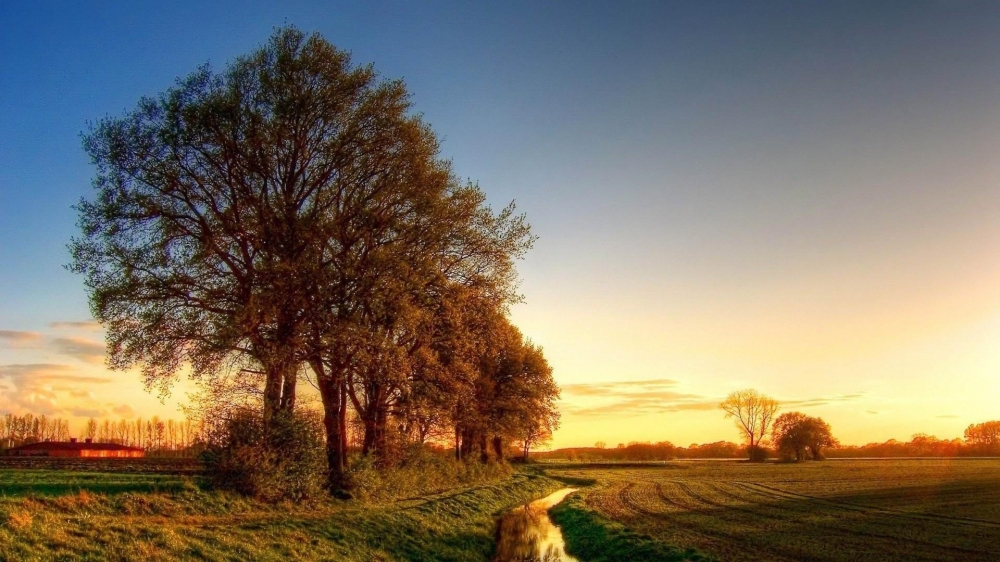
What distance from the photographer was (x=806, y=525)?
2814 cm

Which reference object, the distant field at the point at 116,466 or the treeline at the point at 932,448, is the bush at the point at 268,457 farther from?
the treeline at the point at 932,448

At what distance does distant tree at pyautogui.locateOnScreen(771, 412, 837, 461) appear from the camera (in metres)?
120

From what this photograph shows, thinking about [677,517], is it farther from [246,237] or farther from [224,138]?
[224,138]

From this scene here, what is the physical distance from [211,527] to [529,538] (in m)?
16.6

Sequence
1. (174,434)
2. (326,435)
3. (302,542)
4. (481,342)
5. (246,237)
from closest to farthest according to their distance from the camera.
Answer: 1. (302,542)
2. (246,237)
3. (326,435)
4. (481,342)
5. (174,434)

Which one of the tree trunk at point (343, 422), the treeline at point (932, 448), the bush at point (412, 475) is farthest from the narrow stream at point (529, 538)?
the treeline at point (932, 448)

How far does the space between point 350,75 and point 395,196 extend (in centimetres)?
619

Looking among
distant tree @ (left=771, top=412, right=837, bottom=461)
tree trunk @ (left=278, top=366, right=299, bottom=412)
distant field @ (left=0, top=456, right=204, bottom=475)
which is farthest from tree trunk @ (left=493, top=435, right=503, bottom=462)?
distant tree @ (left=771, top=412, right=837, bottom=461)

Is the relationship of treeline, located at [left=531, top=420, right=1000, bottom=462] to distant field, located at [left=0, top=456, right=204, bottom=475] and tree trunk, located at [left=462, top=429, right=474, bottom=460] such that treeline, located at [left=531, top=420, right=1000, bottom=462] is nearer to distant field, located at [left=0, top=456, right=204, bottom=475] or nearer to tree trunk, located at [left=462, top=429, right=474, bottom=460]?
tree trunk, located at [left=462, top=429, right=474, bottom=460]

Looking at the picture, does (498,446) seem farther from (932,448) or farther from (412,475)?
(932,448)

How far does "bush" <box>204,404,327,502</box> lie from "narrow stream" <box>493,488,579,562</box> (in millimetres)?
9172

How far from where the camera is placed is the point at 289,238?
29.8m

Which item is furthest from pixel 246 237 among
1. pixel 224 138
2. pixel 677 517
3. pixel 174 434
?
pixel 174 434

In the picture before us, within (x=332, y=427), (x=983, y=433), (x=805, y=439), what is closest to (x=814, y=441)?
(x=805, y=439)
